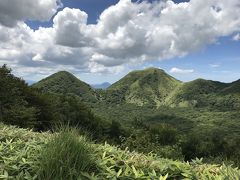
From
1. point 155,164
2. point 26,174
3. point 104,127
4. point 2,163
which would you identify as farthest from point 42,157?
point 104,127

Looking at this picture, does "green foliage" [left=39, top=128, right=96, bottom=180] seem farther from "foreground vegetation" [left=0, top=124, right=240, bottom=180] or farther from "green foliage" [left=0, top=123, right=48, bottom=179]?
"green foliage" [left=0, top=123, right=48, bottom=179]

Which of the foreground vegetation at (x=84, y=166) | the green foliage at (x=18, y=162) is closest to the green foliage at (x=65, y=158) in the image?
the foreground vegetation at (x=84, y=166)

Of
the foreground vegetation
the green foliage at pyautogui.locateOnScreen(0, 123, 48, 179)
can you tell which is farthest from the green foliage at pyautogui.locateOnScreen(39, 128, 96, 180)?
the green foliage at pyautogui.locateOnScreen(0, 123, 48, 179)

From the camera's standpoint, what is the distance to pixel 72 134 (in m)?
5.09

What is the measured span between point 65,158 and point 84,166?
0.93 ft

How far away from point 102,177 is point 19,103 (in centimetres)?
3031

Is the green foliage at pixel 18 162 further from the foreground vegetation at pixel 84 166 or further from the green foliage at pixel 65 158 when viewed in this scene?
the green foliage at pixel 65 158

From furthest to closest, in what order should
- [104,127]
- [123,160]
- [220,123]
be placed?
1. [220,123]
2. [104,127]
3. [123,160]

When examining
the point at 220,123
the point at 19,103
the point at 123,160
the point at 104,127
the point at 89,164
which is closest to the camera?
the point at 89,164

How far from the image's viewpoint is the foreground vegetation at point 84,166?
4.55 meters

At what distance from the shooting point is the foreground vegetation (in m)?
4.55

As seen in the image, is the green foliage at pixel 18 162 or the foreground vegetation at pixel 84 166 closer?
the foreground vegetation at pixel 84 166

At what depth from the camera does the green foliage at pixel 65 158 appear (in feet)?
14.9

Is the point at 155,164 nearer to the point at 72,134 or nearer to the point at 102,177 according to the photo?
the point at 102,177
